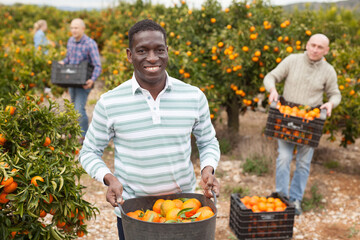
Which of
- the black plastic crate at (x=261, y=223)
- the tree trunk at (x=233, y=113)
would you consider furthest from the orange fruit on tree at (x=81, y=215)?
the tree trunk at (x=233, y=113)

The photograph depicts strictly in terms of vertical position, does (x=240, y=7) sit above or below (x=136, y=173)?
above

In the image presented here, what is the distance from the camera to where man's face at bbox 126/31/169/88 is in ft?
6.03

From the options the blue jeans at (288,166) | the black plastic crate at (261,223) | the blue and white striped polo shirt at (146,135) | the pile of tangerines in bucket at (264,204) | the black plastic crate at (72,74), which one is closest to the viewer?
the blue and white striped polo shirt at (146,135)

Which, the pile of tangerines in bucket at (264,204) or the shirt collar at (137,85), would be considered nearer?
the shirt collar at (137,85)

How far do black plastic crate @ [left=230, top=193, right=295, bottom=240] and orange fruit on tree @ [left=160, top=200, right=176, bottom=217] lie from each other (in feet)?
6.95

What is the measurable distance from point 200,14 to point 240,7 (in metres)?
0.64

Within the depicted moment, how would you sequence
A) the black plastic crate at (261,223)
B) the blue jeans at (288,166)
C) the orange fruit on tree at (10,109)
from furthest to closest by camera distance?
the blue jeans at (288,166)
the black plastic crate at (261,223)
the orange fruit on tree at (10,109)

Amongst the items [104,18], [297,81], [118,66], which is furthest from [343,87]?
[104,18]

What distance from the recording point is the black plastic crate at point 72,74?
18.8 ft

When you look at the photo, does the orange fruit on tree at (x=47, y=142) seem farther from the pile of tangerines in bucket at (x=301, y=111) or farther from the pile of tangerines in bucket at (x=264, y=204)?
the pile of tangerines in bucket at (x=301, y=111)

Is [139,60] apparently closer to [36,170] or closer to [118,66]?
[36,170]

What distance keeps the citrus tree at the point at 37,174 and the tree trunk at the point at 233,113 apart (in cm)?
374

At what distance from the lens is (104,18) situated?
11789 mm

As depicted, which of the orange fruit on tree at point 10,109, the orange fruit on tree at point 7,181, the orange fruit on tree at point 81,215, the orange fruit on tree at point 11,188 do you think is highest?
the orange fruit on tree at point 10,109
